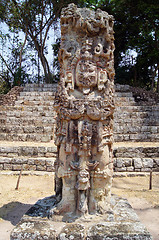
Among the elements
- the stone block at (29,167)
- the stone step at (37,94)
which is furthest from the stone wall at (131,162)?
the stone step at (37,94)

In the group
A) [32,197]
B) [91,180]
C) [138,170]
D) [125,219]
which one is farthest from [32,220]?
[138,170]

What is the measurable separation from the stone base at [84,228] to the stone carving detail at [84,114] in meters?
0.14

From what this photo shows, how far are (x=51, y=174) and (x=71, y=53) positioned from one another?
13.5 feet

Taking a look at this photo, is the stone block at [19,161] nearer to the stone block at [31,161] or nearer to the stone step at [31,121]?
the stone block at [31,161]

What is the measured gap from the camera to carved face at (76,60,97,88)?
115 inches

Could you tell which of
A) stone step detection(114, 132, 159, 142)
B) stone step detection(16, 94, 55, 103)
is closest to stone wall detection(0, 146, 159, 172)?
stone step detection(114, 132, 159, 142)

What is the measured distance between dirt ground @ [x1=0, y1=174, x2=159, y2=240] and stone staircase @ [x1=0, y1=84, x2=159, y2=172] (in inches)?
20.8

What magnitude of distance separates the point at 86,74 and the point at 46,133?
615 cm

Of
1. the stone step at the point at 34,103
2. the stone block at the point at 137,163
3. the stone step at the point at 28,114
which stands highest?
the stone step at the point at 34,103

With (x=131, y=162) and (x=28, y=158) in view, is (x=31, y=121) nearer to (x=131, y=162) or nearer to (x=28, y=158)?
(x=28, y=158)

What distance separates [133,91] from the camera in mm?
13477

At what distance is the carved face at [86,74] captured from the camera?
2.92m

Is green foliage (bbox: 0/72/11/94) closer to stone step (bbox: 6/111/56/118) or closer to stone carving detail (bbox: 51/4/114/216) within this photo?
stone step (bbox: 6/111/56/118)

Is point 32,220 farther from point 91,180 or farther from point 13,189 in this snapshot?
point 13,189
